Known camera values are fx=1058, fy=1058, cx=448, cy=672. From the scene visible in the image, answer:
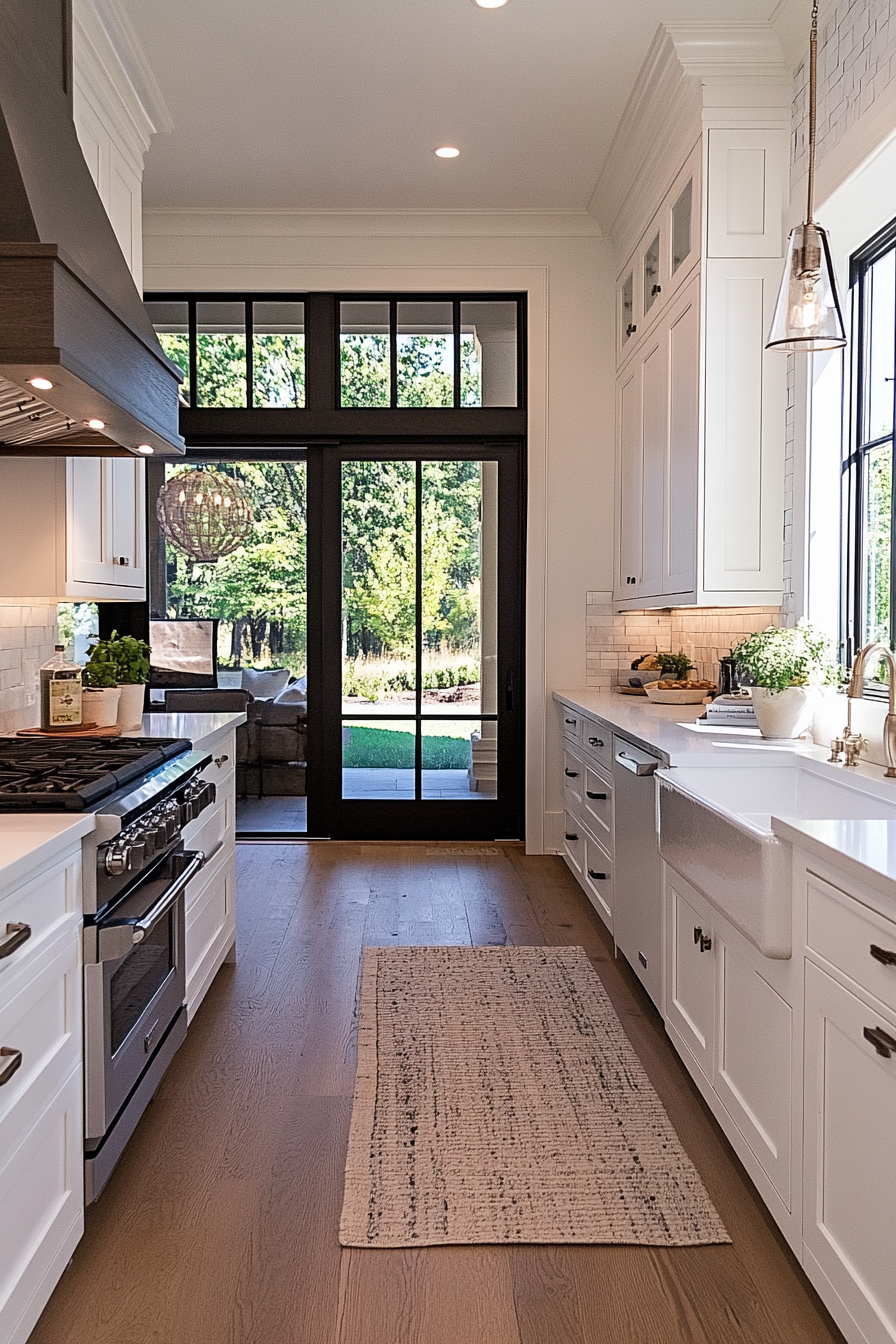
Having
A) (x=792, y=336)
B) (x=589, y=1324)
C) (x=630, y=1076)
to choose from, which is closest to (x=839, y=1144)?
(x=589, y=1324)

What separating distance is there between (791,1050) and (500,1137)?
89 cm

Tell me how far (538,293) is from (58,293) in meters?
3.80

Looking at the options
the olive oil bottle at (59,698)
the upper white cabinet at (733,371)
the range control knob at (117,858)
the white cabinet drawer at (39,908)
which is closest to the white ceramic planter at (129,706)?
the olive oil bottle at (59,698)

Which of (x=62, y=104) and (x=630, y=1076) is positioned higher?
(x=62, y=104)

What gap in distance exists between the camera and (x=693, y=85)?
375cm

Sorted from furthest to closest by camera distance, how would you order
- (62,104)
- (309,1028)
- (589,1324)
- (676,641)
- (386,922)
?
(676,641), (386,922), (309,1028), (62,104), (589,1324)

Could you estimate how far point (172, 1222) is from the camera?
217 cm

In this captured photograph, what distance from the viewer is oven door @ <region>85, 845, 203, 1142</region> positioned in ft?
6.75

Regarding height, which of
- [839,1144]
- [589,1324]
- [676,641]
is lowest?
[589,1324]

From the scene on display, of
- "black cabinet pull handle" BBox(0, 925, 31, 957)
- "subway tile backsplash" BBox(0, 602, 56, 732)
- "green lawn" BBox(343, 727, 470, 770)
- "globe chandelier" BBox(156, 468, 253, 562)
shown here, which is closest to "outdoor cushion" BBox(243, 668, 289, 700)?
"globe chandelier" BBox(156, 468, 253, 562)

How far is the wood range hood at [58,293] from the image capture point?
205cm

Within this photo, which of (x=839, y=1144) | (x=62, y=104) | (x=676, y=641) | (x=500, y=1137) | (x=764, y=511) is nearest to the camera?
(x=839, y=1144)

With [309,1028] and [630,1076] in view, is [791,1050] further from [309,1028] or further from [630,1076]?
[309,1028]

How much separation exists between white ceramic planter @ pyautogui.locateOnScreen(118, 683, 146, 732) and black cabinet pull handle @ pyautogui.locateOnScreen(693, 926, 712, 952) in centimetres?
186
